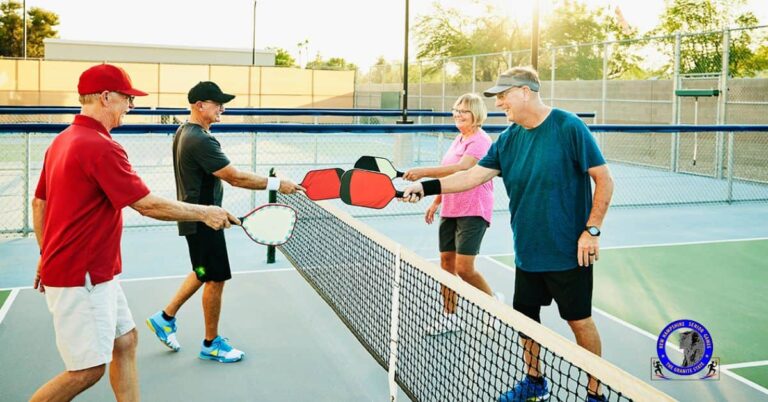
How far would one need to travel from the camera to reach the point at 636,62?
38656mm

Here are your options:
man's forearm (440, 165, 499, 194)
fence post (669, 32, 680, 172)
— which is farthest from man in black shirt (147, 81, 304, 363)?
fence post (669, 32, 680, 172)

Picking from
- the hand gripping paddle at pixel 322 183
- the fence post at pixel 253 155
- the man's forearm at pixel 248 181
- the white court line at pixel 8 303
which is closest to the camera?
the man's forearm at pixel 248 181

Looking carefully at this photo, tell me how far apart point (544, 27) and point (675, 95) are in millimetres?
36909

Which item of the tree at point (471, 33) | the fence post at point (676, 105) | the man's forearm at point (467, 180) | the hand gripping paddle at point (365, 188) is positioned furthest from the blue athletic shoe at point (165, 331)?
the tree at point (471, 33)

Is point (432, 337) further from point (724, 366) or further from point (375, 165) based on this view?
point (724, 366)

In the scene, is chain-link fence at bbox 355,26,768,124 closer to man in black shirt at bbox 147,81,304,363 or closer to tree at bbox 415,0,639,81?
tree at bbox 415,0,639,81

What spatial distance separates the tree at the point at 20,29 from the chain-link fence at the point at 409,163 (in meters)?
49.2

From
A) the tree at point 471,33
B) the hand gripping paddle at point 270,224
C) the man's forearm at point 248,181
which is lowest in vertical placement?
the hand gripping paddle at point 270,224

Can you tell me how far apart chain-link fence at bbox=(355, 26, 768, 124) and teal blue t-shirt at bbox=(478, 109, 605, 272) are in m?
A: 11.8

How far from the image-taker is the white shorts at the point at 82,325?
12.0 ft

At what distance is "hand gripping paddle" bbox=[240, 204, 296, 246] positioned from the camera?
4668 mm

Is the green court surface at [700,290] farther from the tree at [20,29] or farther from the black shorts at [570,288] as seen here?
the tree at [20,29]

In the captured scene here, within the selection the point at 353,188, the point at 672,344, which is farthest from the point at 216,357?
the point at 672,344

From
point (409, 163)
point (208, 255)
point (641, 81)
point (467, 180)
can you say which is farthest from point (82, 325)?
point (641, 81)
